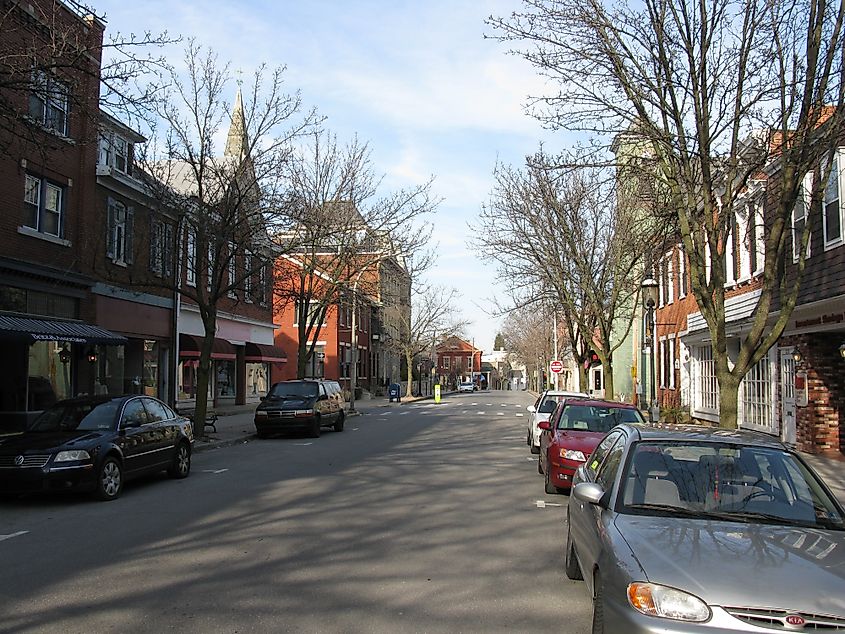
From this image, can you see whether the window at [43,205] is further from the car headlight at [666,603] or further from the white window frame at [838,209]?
the car headlight at [666,603]

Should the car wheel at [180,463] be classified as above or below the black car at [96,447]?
below

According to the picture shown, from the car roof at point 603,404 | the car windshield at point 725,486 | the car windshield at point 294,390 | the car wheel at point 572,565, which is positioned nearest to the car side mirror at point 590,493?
the car windshield at point 725,486

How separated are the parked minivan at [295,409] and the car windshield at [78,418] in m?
10.3

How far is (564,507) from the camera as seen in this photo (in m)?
11.1

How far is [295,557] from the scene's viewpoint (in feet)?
25.5

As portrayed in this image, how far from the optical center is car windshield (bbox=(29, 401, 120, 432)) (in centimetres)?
1181

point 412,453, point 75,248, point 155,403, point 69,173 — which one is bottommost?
point 412,453

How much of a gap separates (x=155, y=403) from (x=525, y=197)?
1570 cm

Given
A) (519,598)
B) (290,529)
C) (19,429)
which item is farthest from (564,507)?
(19,429)

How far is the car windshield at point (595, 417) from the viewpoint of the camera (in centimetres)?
1287

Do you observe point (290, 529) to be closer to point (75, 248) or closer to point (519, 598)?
point (519, 598)

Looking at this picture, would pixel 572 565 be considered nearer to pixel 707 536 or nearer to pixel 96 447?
pixel 707 536

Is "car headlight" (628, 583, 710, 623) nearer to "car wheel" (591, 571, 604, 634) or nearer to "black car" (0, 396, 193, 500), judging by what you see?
"car wheel" (591, 571, 604, 634)

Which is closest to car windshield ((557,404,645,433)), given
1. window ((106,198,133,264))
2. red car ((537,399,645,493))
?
red car ((537,399,645,493))
